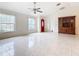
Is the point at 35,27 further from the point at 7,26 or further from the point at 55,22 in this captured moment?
the point at 7,26

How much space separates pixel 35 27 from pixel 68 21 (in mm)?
3410

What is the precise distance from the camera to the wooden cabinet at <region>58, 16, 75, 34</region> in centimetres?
1143

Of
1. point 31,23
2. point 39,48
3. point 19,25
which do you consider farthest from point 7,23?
point 31,23

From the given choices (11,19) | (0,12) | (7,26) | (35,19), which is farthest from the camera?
(35,19)

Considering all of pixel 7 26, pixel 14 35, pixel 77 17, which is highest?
pixel 77 17

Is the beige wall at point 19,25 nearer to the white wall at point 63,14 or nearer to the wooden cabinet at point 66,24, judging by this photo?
the white wall at point 63,14

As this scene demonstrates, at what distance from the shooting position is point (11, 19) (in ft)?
29.0

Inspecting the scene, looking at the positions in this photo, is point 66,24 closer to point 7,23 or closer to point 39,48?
point 7,23

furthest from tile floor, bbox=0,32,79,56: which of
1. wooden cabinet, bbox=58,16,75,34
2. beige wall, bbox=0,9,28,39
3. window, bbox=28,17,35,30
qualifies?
window, bbox=28,17,35,30

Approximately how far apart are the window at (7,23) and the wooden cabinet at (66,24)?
5.52 meters

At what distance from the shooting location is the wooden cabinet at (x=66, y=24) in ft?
37.5

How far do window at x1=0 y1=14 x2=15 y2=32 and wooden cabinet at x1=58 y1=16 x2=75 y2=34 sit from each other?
552cm

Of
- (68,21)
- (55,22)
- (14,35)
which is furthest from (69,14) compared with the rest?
(14,35)

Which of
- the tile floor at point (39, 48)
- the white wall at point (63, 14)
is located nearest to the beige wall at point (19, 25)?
the tile floor at point (39, 48)
